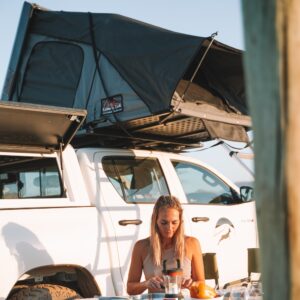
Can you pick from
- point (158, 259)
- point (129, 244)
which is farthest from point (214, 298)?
point (129, 244)

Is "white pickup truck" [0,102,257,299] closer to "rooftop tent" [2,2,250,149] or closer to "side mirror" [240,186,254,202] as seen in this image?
"rooftop tent" [2,2,250,149]

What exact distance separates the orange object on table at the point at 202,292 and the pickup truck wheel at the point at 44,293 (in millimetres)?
1280

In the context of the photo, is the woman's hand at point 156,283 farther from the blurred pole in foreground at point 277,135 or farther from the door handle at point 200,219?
the blurred pole in foreground at point 277,135

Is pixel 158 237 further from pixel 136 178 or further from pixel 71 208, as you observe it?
pixel 136 178

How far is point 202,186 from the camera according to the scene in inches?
233

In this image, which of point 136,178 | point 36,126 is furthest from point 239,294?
point 136,178

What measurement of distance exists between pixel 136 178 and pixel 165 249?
47.5 inches

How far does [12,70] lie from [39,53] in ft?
1.52

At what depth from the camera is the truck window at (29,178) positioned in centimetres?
427

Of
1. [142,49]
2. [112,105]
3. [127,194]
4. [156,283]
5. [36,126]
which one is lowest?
[156,283]

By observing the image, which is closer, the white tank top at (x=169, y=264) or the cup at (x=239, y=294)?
the cup at (x=239, y=294)

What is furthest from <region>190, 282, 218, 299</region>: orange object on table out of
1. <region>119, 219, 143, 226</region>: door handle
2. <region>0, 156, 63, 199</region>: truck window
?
<region>0, 156, 63, 199</region>: truck window

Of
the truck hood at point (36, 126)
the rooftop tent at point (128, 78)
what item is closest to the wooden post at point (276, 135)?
the truck hood at point (36, 126)

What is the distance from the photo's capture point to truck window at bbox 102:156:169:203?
5.10m
